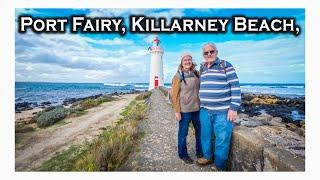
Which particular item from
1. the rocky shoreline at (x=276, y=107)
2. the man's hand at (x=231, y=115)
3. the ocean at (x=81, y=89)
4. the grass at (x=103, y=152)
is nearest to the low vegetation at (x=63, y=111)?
the ocean at (x=81, y=89)

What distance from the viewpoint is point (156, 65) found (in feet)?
20.0

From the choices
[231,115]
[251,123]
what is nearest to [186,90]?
[231,115]

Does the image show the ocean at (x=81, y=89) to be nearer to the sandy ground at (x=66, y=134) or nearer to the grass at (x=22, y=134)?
the sandy ground at (x=66, y=134)

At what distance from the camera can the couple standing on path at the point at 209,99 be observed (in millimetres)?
4531

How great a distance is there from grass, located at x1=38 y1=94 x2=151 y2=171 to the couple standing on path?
3.27ft

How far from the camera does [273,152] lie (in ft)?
13.7

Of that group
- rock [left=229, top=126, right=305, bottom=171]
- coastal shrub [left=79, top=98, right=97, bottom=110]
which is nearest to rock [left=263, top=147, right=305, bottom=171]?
rock [left=229, top=126, right=305, bottom=171]

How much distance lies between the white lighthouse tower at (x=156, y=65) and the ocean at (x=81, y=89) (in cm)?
15

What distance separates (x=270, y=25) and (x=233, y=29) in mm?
545
